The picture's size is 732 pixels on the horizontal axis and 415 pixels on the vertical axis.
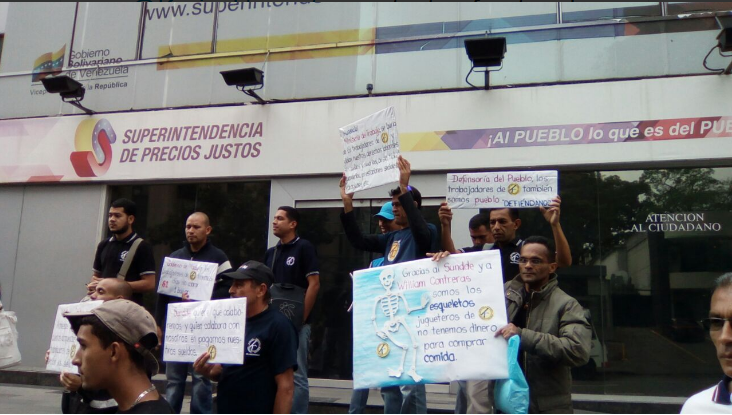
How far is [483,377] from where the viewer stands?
10.6 feet

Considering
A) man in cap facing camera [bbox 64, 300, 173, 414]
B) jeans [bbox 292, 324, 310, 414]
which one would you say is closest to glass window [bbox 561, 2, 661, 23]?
jeans [bbox 292, 324, 310, 414]

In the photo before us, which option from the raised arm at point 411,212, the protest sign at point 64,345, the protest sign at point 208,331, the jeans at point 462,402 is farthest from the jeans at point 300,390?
the protest sign at point 64,345

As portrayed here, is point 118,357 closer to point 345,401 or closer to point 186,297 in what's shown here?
point 186,297

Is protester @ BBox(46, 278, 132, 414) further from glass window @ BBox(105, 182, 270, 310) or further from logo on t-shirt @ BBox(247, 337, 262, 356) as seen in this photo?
glass window @ BBox(105, 182, 270, 310)

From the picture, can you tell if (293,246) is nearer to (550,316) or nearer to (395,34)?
(550,316)

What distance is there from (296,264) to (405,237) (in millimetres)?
1461

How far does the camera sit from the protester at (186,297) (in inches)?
207

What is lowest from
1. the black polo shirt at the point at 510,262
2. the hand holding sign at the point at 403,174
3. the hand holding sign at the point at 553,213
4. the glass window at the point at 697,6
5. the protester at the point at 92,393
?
the protester at the point at 92,393

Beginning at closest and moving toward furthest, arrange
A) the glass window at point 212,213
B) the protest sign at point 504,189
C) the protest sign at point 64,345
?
the protest sign at point 64,345
the protest sign at point 504,189
the glass window at point 212,213

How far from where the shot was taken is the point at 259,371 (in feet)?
11.8

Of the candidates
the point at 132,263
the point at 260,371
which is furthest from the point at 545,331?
the point at 132,263

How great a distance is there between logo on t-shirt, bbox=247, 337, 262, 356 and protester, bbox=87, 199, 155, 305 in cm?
230

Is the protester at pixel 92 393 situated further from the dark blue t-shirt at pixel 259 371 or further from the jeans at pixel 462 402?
the jeans at pixel 462 402

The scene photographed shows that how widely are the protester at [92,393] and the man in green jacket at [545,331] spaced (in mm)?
2081
